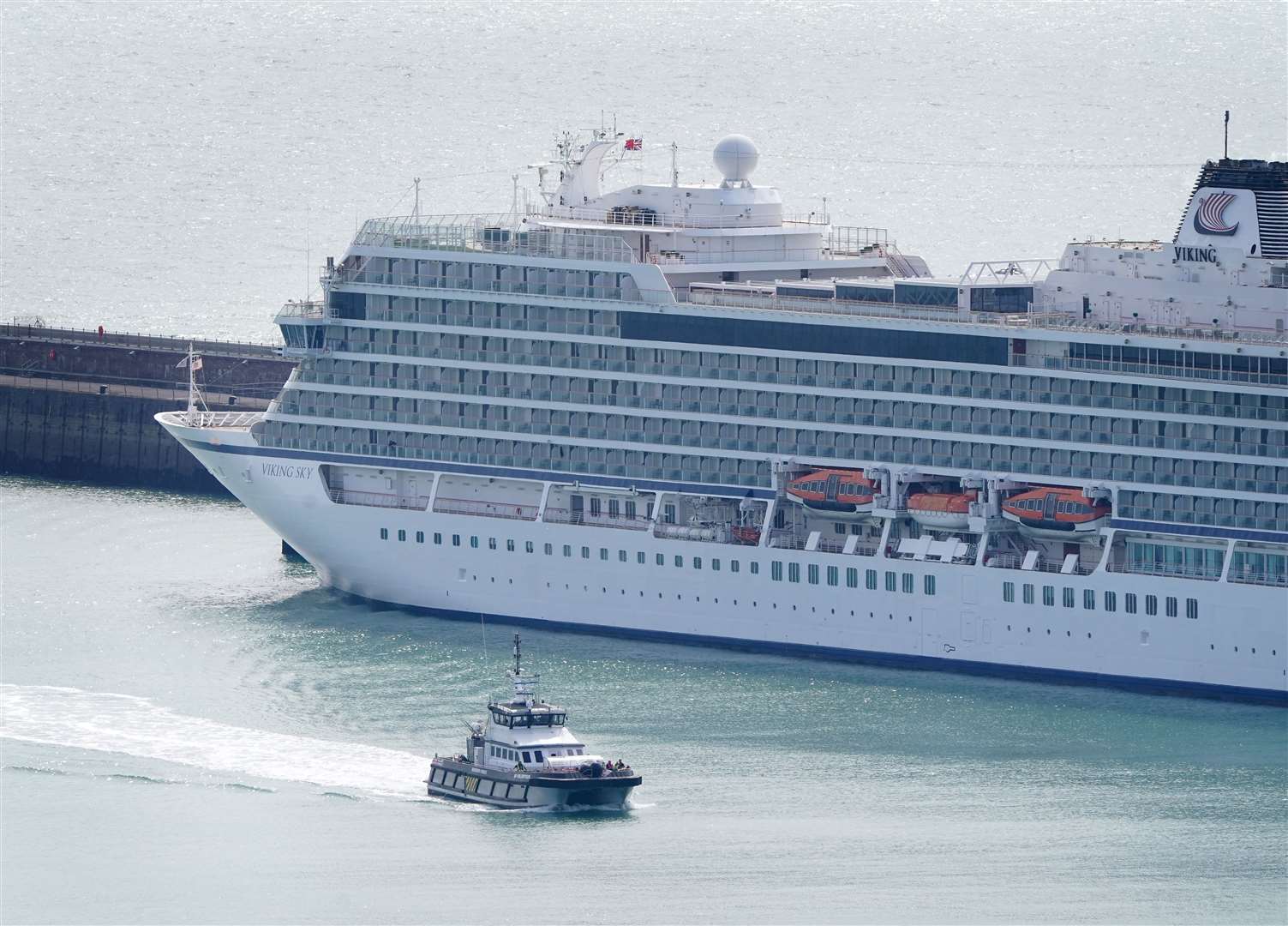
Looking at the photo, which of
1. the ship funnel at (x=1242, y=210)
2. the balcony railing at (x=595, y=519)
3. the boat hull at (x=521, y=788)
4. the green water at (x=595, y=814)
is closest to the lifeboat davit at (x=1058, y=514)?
→ the green water at (x=595, y=814)

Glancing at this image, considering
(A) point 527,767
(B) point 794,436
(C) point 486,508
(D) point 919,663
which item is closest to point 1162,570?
(D) point 919,663

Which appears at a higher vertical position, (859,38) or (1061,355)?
(859,38)

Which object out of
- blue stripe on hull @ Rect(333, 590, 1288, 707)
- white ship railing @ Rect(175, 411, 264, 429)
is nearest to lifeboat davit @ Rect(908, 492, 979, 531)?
blue stripe on hull @ Rect(333, 590, 1288, 707)

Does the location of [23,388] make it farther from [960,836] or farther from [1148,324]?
[960,836]

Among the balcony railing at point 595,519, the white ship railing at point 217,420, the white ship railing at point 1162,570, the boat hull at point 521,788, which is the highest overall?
the white ship railing at point 217,420

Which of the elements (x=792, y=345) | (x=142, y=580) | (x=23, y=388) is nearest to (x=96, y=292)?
(x=23, y=388)

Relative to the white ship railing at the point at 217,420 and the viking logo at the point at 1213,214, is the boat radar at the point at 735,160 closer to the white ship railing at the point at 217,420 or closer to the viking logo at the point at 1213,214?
the viking logo at the point at 1213,214

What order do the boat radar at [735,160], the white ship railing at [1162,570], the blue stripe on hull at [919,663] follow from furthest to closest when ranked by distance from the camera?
the boat radar at [735,160], the white ship railing at [1162,570], the blue stripe on hull at [919,663]
